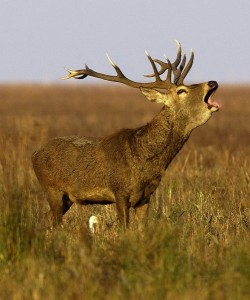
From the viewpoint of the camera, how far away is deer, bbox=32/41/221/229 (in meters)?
8.85

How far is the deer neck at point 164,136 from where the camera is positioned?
903cm

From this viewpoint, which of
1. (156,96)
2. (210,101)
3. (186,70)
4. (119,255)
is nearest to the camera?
(119,255)

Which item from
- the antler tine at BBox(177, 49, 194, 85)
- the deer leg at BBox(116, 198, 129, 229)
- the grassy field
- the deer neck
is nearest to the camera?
the grassy field

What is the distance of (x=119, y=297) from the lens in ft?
18.9

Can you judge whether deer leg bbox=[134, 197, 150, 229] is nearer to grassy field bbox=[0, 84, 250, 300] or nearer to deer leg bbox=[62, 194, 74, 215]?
grassy field bbox=[0, 84, 250, 300]

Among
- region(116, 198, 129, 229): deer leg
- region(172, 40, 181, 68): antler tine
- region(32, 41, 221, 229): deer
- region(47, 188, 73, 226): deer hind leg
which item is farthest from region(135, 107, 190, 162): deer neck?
region(47, 188, 73, 226): deer hind leg

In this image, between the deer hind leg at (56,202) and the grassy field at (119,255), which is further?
the deer hind leg at (56,202)

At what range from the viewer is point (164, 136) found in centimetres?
912

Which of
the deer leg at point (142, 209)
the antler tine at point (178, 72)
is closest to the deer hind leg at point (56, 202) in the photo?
the deer leg at point (142, 209)

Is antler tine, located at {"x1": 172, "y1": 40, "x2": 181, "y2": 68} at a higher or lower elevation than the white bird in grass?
higher

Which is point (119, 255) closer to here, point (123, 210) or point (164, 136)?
point (123, 210)

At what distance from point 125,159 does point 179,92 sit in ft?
3.20

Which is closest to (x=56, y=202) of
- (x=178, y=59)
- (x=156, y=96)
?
(x=156, y=96)

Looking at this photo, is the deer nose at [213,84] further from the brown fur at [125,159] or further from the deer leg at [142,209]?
the deer leg at [142,209]
